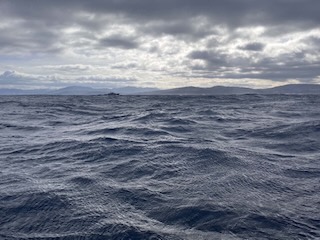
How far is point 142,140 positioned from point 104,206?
40.1ft

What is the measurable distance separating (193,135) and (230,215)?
15.4 metres

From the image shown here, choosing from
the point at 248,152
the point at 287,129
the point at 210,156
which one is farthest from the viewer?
the point at 287,129

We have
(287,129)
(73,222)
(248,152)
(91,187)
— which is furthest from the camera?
(287,129)

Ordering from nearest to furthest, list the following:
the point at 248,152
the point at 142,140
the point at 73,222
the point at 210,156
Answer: the point at 73,222, the point at 210,156, the point at 248,152, the point at 142,140

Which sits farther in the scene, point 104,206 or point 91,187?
point 91,187

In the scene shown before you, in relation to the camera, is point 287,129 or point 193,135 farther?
point 287,129

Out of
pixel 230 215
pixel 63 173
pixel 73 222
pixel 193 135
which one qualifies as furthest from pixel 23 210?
pixel 193 135

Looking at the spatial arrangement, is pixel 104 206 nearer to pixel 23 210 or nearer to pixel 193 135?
pixel 23 210

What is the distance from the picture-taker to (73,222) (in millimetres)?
8273

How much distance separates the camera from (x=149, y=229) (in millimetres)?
7699

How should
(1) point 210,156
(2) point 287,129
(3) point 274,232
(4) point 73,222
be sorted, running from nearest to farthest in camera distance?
(3) point 274,232, (4) point 73,222, (1) point 210,156, (2) point 287,129

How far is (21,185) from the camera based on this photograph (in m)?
11.7

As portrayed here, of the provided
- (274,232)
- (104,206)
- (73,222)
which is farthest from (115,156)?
(274,232)

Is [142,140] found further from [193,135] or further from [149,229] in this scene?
[149,229]
